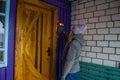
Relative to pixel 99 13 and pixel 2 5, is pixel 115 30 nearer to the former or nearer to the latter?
pixel 99 13

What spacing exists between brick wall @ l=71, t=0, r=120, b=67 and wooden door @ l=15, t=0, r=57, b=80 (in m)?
0.69

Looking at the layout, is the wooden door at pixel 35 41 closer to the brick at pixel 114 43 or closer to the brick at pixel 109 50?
the brick at pixel 109 50

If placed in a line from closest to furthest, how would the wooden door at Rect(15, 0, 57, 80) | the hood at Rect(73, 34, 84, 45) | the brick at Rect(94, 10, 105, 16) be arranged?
the hood at Rect(73, 34, 84, 45), the wooden door at Rect(15, 0, 57, 80), the brick at Rect(94, 10, 105, 16)

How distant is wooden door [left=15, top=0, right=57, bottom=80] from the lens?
8.76 feet

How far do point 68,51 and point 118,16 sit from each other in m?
1.19

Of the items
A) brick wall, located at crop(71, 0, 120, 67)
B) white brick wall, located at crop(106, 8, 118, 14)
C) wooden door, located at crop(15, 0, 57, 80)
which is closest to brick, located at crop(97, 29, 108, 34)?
brick wall, located at crop(71, 0, 120, 67)

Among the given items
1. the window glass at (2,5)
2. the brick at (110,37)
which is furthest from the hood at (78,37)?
the window glass at (2,5)

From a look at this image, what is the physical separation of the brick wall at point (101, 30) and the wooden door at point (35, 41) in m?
0.69

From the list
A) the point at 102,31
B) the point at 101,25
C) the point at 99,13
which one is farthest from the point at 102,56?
the point at 99,13

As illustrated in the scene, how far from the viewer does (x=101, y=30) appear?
10.1 feet

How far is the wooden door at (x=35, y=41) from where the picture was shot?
2670 millimetres

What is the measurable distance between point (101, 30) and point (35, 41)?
1329 mm

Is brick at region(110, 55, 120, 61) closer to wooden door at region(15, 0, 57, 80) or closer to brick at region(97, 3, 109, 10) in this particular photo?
brick at region(97, 3, 109, 10)

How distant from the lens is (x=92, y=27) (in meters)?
3.28
